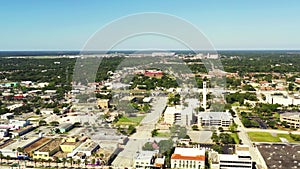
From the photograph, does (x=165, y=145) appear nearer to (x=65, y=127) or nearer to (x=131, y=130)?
(x=131, y=130)

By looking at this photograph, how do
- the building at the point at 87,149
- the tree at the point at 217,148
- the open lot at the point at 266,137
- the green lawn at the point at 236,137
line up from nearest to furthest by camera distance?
the building at the point at 87,149 → the tree at the point at 217,148 → the green lawn at the point at 236,137 → the open lot at the point at 266,137

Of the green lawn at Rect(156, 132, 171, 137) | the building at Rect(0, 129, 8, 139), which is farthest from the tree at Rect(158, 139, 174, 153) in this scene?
the building at Rect(0, 129, 8, 139)

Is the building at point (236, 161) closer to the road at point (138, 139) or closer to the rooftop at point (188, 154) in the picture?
the rooftop at point (188, 154)

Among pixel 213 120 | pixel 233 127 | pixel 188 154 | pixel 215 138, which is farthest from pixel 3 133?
pixel 233 127

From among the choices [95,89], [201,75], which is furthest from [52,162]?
[201,75]

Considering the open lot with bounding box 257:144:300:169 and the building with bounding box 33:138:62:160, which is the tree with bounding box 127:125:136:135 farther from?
the open lot with bounding box 257:144:300:169

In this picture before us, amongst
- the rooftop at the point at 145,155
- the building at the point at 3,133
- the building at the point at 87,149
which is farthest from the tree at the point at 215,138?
the building at the point at 3,133

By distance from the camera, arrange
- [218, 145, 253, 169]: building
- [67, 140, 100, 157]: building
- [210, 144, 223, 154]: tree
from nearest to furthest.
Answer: [218, 145, 253, 169]: building, [67, 140, 100, 157]: building, [210, 144, 223, 154]: tree
